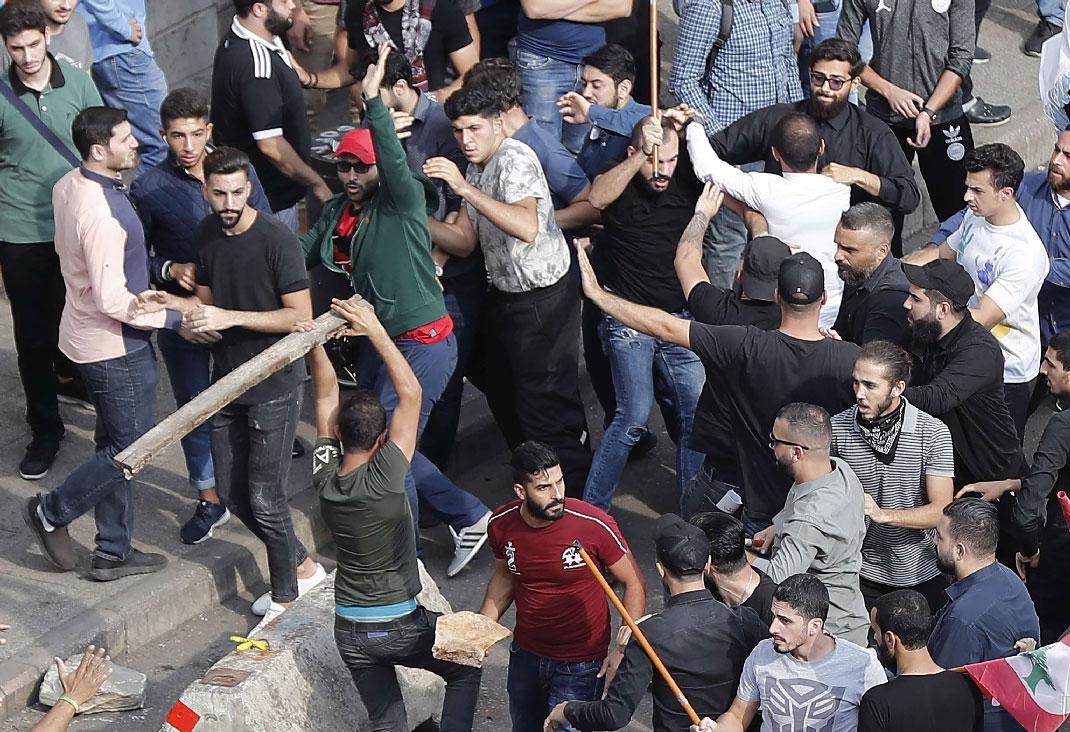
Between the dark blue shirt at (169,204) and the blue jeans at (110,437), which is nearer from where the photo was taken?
the blue jeans at (110,437)

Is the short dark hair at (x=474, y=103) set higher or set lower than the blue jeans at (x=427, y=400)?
higher

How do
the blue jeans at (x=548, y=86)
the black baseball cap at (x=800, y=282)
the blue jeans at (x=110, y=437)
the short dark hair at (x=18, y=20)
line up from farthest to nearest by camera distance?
the blue jeans at (x=548, y=86)
the short dark hair at (x=18, y=20)
the blue jeans at (x=110, y=437)
the black baseball cap at (x=800, y=282)

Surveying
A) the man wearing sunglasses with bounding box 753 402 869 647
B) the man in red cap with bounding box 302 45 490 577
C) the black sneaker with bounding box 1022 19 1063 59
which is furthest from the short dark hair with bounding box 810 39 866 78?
the black sneaker with bounding box 1022 19 1063 59

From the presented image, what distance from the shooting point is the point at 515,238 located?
7.08 m

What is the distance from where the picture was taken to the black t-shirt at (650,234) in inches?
291

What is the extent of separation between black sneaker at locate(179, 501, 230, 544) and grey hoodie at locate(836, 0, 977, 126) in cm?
429

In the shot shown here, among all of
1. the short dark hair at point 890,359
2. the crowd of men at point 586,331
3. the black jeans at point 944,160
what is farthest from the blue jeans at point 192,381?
the black jeans at point 944,160

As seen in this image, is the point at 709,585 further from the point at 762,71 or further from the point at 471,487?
the point at 762,71

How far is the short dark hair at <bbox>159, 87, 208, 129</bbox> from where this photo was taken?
678cm

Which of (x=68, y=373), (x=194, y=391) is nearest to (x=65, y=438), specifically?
(x=68, y=373)

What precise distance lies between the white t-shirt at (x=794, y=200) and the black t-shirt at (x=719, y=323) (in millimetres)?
587

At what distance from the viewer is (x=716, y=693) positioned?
16.8 ft

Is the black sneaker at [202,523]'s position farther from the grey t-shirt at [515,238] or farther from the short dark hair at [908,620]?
the short dark hair at [908,620]

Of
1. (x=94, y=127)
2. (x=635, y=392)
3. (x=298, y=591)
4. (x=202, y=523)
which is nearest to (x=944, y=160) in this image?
(x=635, y=392)
